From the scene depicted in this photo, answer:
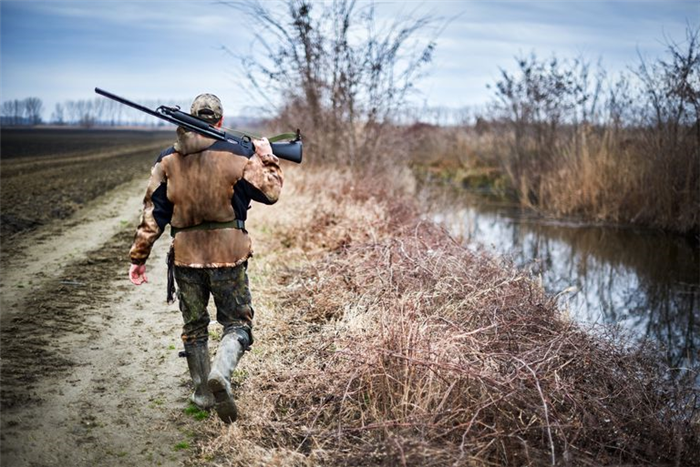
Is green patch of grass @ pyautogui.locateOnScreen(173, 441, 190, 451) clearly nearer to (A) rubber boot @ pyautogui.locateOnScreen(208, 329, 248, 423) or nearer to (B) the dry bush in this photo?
(A) rubber boot @ pyautogui.locateOnScreen(208, 329, 248, 423)

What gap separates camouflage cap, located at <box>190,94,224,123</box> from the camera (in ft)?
12.7

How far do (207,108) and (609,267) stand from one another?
9.38m

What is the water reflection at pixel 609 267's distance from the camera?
776cm

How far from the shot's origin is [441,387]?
12.1ft

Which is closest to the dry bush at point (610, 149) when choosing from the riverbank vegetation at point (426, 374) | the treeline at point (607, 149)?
the treeline at point (607, 149)

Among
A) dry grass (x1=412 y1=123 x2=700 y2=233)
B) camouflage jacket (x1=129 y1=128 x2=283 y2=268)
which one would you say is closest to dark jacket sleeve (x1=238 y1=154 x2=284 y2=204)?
camouflage jacket (x1=129 y1=128 x2=283 y2=268)

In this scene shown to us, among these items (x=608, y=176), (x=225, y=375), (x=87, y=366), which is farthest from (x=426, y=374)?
(x=608, y=176)

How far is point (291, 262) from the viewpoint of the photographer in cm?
785

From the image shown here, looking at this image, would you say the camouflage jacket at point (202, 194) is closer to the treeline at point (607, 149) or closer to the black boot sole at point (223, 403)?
the black boot sole at point (223, 403)

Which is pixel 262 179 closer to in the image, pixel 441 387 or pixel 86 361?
pixel 441 387

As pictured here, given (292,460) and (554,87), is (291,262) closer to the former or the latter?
(292,460)

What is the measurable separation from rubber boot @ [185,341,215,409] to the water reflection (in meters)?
3.26

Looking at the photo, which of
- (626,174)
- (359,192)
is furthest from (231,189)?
(626,174)

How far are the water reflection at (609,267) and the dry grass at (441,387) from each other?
1.10 metres
